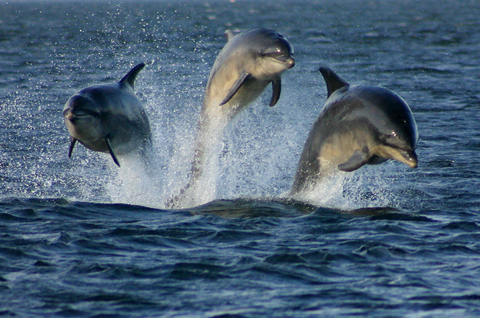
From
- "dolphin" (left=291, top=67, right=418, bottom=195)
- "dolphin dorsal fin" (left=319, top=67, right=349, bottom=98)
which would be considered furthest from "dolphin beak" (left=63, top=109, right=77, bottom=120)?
"dolphin dorsal fin" (left=319, top=67, right=349, bottom=98)

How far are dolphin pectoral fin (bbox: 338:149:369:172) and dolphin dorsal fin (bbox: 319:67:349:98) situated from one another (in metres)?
1.48

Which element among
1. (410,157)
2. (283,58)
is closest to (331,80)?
(283,58)

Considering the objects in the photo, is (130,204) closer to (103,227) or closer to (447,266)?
(103,227)

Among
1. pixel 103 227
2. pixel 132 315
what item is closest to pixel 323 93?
pixel 103 227

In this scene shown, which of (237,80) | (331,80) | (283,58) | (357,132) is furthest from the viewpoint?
(237,80)

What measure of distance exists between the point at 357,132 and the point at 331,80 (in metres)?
1.24

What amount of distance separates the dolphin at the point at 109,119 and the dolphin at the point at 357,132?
264 centimetres

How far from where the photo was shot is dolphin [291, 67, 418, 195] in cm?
Answer: 1027

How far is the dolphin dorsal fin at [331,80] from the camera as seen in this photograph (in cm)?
1151

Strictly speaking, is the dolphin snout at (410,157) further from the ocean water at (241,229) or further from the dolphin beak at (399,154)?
the ocean water at (241,229)

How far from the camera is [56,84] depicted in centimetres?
2842

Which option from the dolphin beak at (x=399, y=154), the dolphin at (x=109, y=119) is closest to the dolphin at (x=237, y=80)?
the dolphin at (x=109, y=119)

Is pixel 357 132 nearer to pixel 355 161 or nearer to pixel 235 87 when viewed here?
pixel 355 161

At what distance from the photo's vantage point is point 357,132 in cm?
1068
